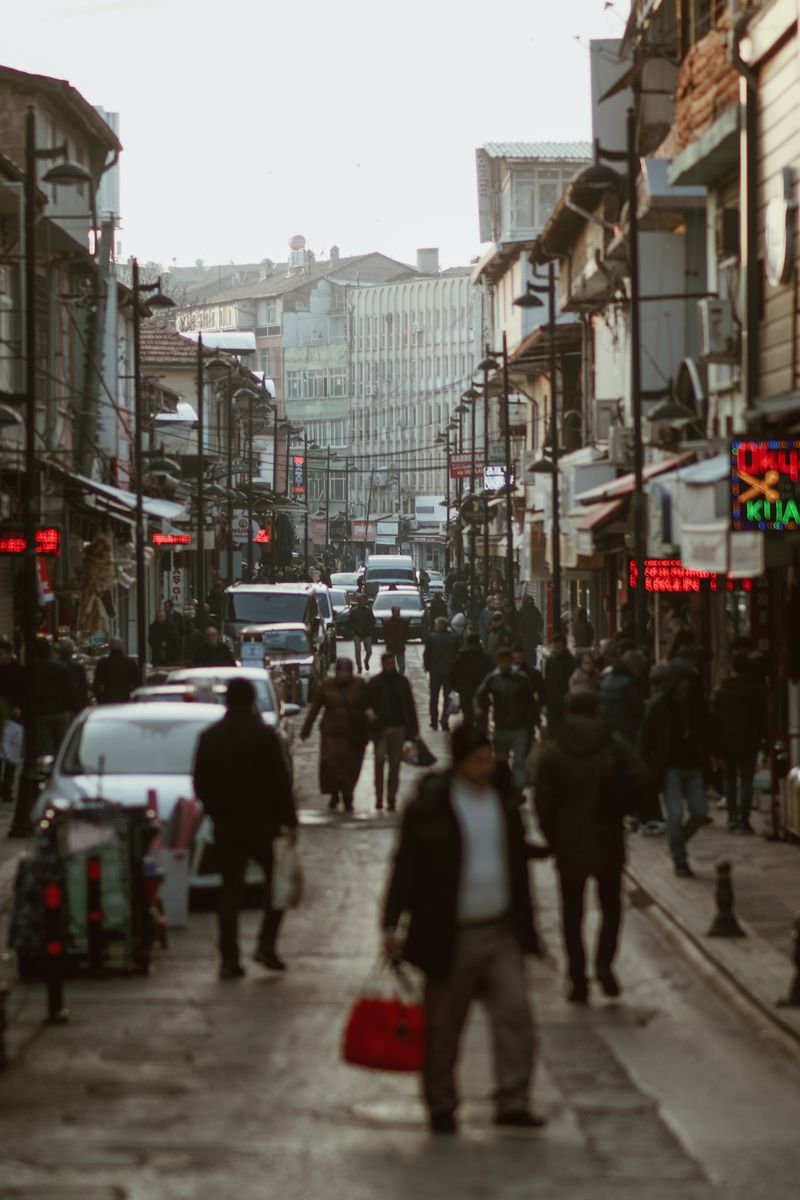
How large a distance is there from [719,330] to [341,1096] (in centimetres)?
1436

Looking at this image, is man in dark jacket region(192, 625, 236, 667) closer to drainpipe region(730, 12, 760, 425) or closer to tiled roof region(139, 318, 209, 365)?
drainpipe region(730, 12, 760, 425)

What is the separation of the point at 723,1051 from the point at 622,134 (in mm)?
27390

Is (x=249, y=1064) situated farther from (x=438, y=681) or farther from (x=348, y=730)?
(x=438, y=681)

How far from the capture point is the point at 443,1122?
836 centimetres

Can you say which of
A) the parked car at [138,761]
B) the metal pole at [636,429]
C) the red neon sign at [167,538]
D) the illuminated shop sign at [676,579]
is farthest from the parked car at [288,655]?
the parked car at [138,761]

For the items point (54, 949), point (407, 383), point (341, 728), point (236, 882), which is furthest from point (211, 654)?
point (407, 383)

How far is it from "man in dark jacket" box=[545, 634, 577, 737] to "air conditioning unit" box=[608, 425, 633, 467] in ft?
20.4

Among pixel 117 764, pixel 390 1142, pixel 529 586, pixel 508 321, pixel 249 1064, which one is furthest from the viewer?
pixel 508 321

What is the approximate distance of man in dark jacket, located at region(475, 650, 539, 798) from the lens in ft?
71.1

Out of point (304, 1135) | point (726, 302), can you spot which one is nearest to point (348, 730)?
point (726, 302)

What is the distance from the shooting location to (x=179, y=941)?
1359 cm

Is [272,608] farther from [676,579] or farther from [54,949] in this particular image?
[54,949]

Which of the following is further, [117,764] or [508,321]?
[508,321]

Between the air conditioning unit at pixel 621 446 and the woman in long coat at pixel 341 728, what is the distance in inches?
437
